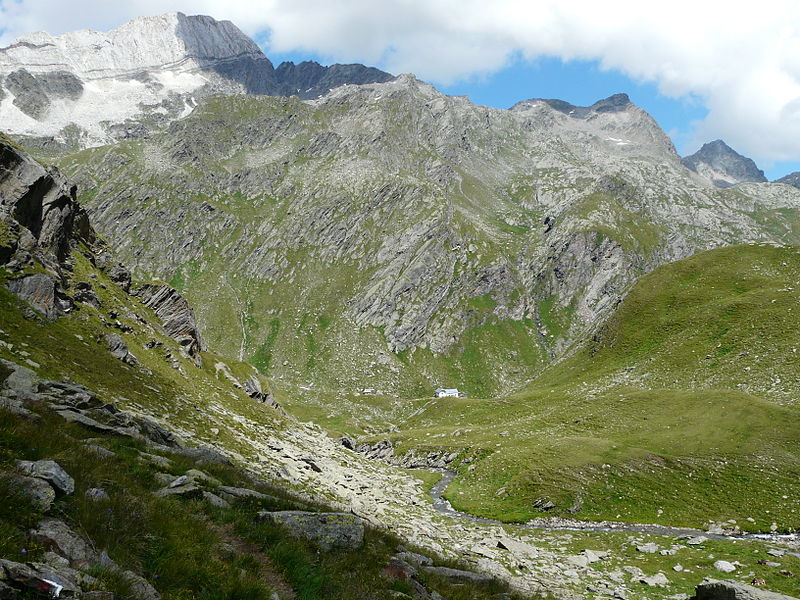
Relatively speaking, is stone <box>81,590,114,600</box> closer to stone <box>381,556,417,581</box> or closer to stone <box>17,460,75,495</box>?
stone <box>17,460,75,495</box>

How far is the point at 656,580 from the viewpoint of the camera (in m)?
27.3

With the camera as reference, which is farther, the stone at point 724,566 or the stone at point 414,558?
the stone at point 724,566

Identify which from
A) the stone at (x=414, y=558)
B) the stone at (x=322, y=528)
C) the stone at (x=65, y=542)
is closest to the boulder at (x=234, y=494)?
the stone at (x=322, y=528)

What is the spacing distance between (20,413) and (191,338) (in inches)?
2439

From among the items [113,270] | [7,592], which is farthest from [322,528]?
[113,270]

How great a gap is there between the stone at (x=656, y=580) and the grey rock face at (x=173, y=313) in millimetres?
60290

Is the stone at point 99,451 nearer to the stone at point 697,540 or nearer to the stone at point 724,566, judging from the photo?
the stone at point 724,566

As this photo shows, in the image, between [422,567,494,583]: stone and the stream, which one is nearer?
[422,567,494,583]: stone

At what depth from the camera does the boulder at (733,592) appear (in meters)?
16.2

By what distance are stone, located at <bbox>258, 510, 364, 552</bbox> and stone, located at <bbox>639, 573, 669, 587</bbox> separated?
73.0 feet

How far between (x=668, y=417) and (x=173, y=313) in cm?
7414

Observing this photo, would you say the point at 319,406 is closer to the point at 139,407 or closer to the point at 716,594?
the point at 139,407

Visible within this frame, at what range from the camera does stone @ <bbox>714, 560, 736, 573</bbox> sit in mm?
28314

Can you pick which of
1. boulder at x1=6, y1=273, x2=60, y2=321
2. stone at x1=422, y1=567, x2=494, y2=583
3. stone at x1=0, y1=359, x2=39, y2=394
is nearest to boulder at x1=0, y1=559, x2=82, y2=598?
stone at x1=422, y1=567, x2=494, y2=583
